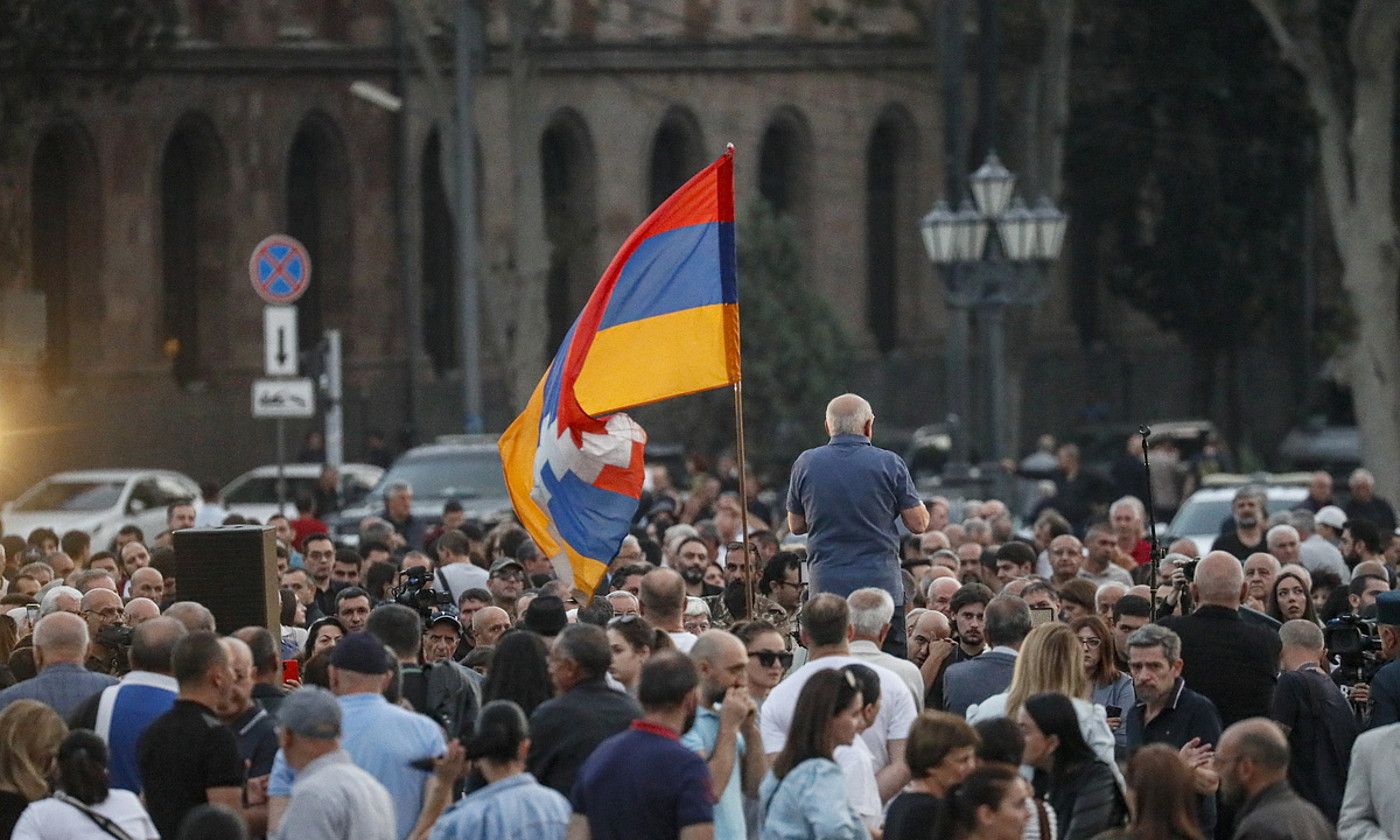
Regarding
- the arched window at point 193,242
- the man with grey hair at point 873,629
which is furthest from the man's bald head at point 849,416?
the arched window at point 193,242

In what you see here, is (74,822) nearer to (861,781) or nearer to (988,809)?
(861,781)

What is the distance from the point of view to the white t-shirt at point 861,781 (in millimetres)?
10039

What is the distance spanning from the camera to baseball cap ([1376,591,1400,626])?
1238 centimetres

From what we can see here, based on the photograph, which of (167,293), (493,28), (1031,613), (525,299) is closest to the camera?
(1031,613)

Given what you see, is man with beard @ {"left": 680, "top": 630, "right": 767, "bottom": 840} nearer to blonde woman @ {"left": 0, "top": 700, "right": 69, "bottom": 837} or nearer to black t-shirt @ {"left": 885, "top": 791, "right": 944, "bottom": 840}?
black t-shirt @ {"left": 885, "top": 791, "right": 944, "bottom": 840}

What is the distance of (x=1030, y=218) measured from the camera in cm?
2680

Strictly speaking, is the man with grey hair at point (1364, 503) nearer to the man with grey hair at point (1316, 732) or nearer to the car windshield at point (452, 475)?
the car windshield at point (452, 475)

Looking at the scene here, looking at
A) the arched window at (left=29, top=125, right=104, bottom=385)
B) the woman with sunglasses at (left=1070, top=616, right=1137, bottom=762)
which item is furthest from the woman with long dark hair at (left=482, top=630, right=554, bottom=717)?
the arched window at (left=29, top=125, right=104, bottom=385)

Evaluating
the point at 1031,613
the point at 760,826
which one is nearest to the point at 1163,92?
the point at 1031,613

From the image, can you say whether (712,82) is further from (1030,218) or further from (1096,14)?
(1030,218)

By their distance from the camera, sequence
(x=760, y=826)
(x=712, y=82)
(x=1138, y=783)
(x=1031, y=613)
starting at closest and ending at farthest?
(x=1138, y=783), (x=760, y=826), (x=1031, y=613), (x=712, y=82)

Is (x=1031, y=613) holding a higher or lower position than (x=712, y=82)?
lower

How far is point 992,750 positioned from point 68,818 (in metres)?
2.75

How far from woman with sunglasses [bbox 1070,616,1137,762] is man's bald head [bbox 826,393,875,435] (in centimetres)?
153
